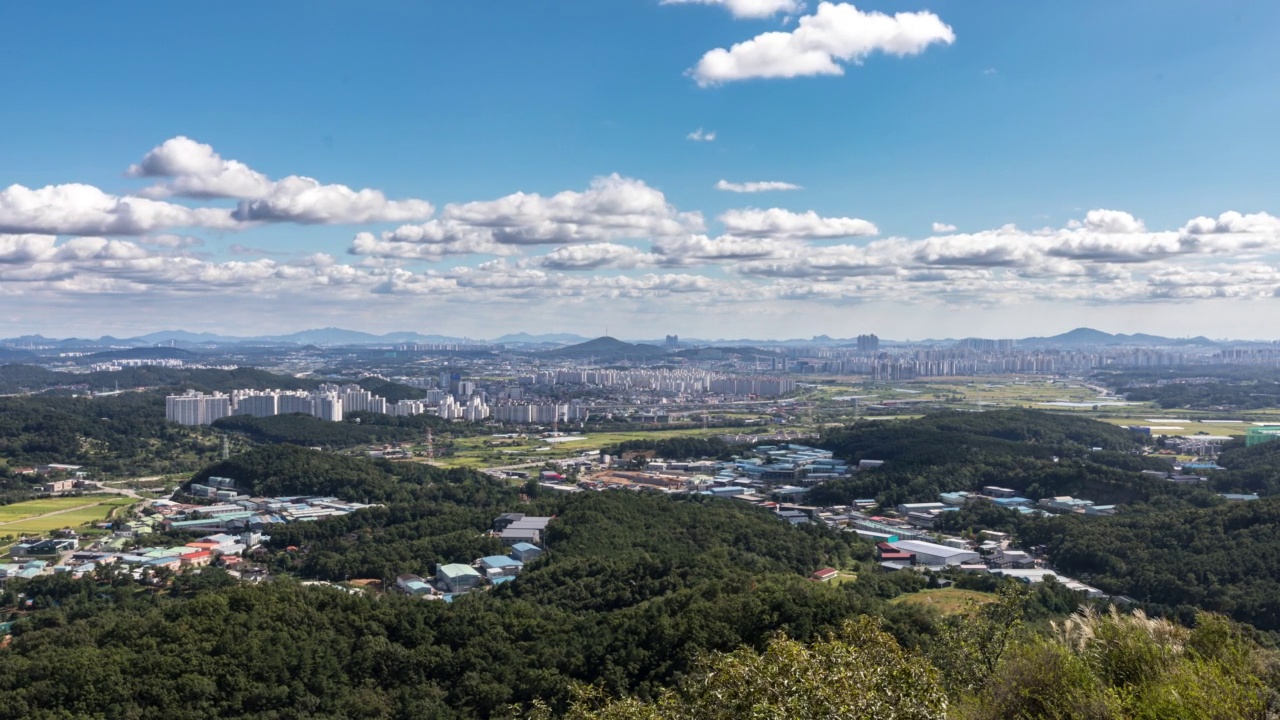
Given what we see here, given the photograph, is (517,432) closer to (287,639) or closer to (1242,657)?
(287,639)

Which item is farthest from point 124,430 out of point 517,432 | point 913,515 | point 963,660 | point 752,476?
point 963,660

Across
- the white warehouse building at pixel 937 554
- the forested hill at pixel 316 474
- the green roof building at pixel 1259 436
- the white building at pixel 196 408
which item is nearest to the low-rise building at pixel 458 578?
the white warehouse building at pixel 937 554

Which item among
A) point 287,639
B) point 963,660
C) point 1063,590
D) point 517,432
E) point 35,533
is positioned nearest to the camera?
point 963,660

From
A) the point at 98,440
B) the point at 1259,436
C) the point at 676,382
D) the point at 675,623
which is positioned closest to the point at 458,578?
the point at 675,623

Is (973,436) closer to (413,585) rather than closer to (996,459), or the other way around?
(996,459)

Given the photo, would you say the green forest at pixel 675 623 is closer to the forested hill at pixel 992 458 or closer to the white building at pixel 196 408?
the forested hill at pixel 992 458
